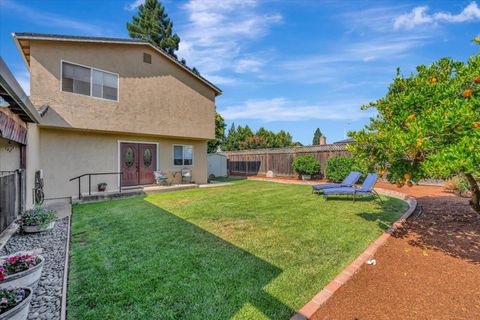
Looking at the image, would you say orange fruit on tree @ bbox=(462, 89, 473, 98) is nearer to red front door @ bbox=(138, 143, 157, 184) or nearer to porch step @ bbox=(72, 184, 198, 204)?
porch step @ bbox=(72, 184, 198, 204)

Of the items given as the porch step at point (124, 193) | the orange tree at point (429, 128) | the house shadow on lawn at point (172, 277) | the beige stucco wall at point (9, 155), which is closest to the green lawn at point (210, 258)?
the house shadow on lawn at point (172, 277)

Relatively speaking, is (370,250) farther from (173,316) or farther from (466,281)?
(173,316)

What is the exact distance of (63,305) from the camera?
2.75m

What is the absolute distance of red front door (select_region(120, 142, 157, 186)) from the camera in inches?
473

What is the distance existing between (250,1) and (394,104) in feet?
25.6

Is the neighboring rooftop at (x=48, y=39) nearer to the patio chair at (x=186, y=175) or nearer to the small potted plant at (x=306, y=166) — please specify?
the patio chair at (x=186, y=175)

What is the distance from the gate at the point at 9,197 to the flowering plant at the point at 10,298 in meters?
3.40

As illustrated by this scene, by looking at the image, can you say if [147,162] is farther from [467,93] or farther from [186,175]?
[467,93]

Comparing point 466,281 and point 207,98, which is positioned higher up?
point 207,98

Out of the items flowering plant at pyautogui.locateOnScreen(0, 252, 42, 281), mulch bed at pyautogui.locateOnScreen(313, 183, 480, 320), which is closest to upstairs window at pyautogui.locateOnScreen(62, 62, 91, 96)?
flowering plant at pyautogui.locateOnScreen(0, 252, 42, 281)

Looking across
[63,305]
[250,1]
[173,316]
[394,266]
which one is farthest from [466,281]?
[250,1]

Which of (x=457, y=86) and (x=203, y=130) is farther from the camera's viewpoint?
(x=203, y=130)

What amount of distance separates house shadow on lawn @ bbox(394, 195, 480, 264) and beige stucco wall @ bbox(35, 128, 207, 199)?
11.8 m

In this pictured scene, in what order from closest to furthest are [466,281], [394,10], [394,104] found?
[466,281] → [394,104] → [394,10]
